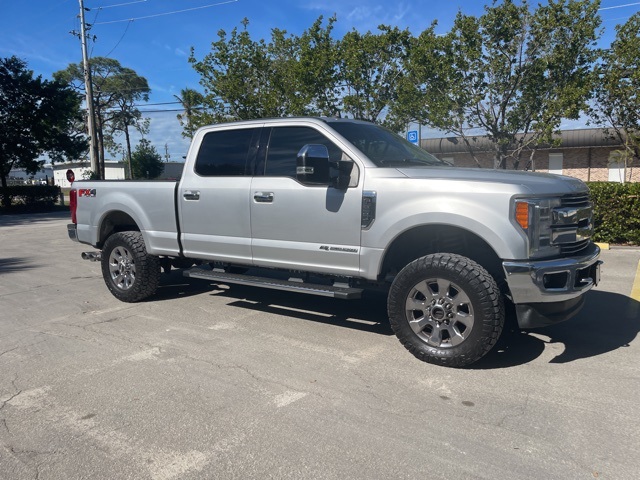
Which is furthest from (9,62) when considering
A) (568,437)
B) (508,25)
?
(568,437)

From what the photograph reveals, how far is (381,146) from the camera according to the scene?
534cm

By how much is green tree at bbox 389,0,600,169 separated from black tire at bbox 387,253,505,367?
35.0ft

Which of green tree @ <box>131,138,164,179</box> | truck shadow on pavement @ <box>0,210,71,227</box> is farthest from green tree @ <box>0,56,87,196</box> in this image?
green tree @ <box>131,138,164,179</box>

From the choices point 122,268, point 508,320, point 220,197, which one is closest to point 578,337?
point 508,320

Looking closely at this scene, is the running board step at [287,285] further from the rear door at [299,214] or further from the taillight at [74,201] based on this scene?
the taillight at [74,201]

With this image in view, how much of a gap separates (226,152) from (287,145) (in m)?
0.86

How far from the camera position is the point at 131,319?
19.5 feet

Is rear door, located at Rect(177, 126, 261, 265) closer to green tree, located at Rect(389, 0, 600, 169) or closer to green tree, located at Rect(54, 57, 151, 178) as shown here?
green tree, located at Rect(389, 0, 600, 169)

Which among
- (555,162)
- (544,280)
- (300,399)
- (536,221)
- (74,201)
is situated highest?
(555,162)

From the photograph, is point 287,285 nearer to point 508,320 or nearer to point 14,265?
point 508,320

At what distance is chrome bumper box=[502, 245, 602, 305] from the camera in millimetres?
3920

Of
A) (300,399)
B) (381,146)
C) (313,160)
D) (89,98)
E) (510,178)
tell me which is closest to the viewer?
(300,399)

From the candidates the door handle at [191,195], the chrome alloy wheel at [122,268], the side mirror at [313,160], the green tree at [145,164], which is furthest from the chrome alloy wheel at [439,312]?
the green tree at [145,164]

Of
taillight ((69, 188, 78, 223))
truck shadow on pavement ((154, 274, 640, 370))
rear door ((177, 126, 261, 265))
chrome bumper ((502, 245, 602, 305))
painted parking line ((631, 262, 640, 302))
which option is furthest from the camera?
taillight ((69, 188, 78, 223))
